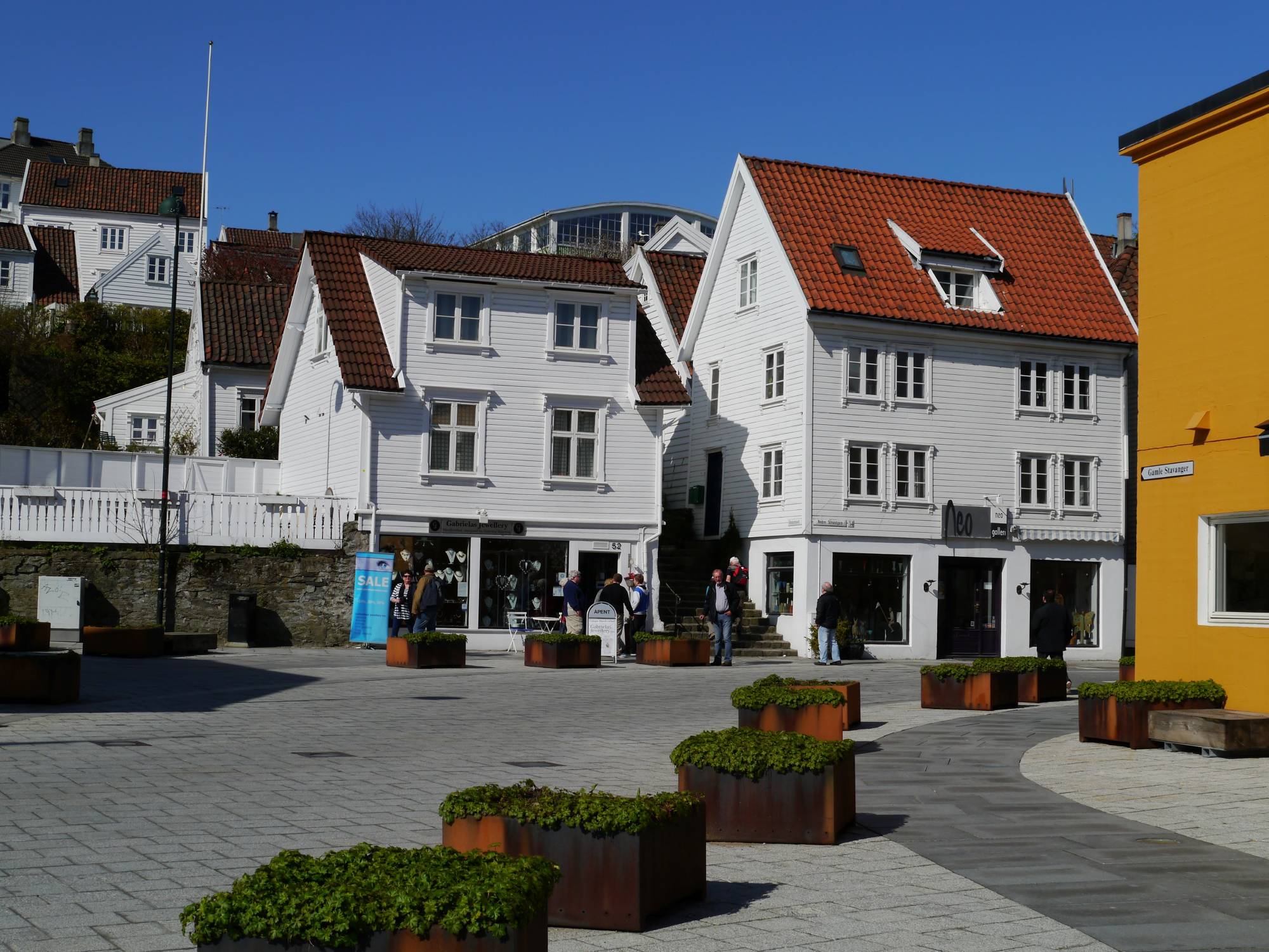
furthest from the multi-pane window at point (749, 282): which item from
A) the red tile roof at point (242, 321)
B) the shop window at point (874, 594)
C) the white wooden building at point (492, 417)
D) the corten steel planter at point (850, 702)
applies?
the corten steel planter at point (850, 702)

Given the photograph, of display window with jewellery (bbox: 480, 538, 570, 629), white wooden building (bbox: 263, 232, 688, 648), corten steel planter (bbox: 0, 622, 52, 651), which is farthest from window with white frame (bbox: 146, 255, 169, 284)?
corten steel planter (bbox: 0, 622, 52, 651)

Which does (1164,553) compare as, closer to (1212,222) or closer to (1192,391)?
(1192,391)

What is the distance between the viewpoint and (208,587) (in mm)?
33094

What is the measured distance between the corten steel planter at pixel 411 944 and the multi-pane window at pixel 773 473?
106 feet

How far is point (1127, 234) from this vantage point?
6681 centimetres

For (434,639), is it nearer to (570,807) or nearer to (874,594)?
(874,594)

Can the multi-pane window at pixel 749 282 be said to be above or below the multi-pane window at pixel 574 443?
above

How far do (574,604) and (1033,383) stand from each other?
1543 cm

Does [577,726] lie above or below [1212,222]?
below

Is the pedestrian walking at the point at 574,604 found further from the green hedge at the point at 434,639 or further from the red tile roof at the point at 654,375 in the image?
the red tile roof at the point at 654,375

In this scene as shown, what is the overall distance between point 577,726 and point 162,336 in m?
51.4

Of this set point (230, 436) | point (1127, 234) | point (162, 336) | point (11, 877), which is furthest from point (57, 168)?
point (11, 877)

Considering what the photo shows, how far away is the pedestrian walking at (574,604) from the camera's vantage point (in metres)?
31.7

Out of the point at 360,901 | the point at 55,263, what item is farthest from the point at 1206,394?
Result: the point at 55,263
